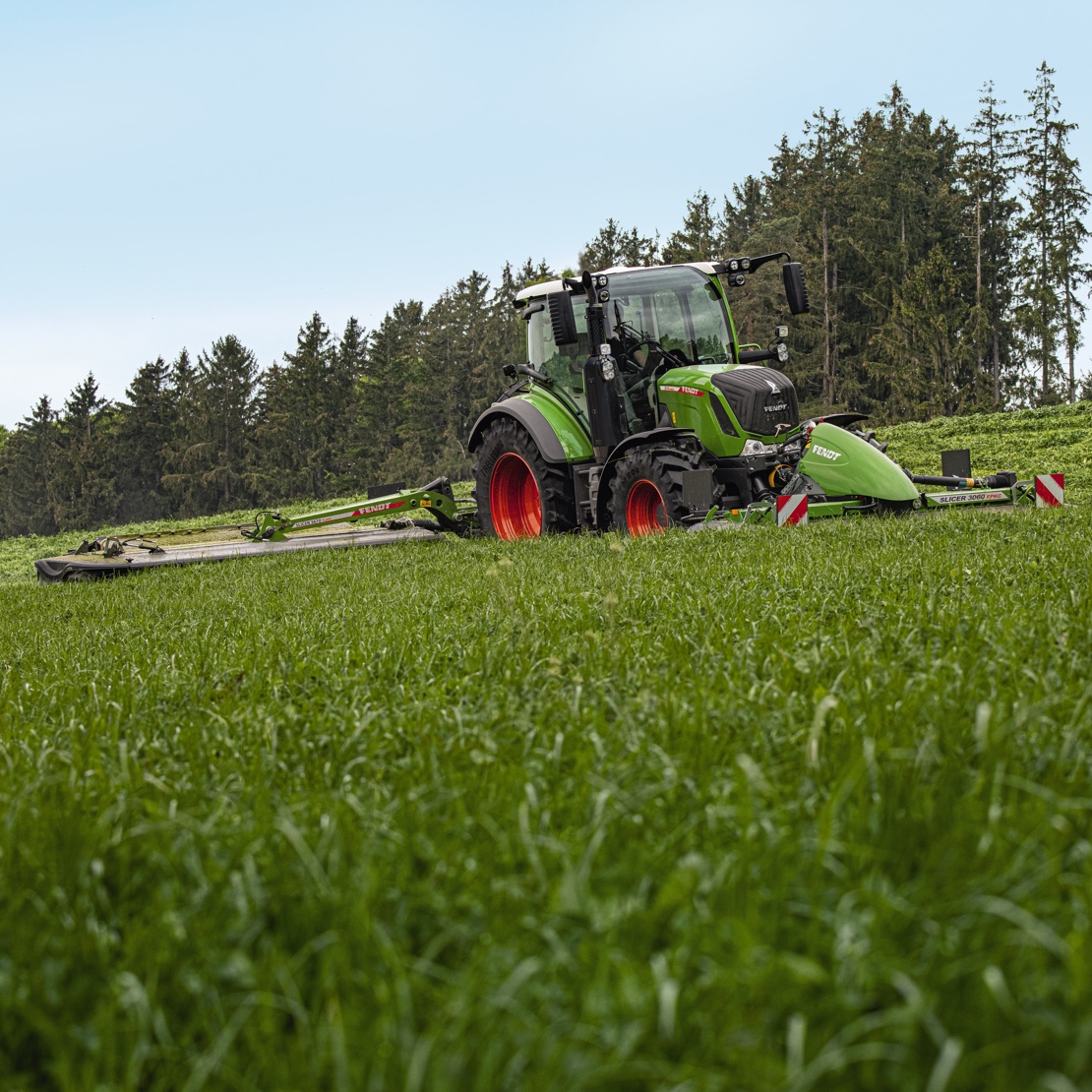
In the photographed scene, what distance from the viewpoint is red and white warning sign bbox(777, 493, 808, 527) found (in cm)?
965

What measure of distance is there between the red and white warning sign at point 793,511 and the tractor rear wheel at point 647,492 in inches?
32.9

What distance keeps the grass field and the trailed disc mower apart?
6.12 meters

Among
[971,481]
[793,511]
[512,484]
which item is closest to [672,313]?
[793,511]

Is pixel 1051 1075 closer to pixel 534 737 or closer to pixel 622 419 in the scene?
pixel 534 737

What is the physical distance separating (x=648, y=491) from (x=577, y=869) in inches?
372

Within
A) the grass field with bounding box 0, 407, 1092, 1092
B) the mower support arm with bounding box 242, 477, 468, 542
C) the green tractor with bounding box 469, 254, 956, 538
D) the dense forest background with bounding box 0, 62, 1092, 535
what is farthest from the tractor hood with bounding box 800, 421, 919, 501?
the dense forest background with bounding box 0, 62, 1092, 535

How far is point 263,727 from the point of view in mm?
3150

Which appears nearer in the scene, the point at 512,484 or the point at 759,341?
the point at 512,484

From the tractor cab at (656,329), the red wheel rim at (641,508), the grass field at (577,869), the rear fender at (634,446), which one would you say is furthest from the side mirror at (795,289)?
the grass field at (577,869)

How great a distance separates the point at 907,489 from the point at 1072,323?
155 ft

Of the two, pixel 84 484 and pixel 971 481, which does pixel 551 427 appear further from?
pixel 84 484

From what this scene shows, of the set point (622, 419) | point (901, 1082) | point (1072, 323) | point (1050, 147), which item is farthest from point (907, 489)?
point (1050, 147)

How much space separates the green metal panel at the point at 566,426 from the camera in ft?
39.8

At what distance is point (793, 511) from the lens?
9.70 m
